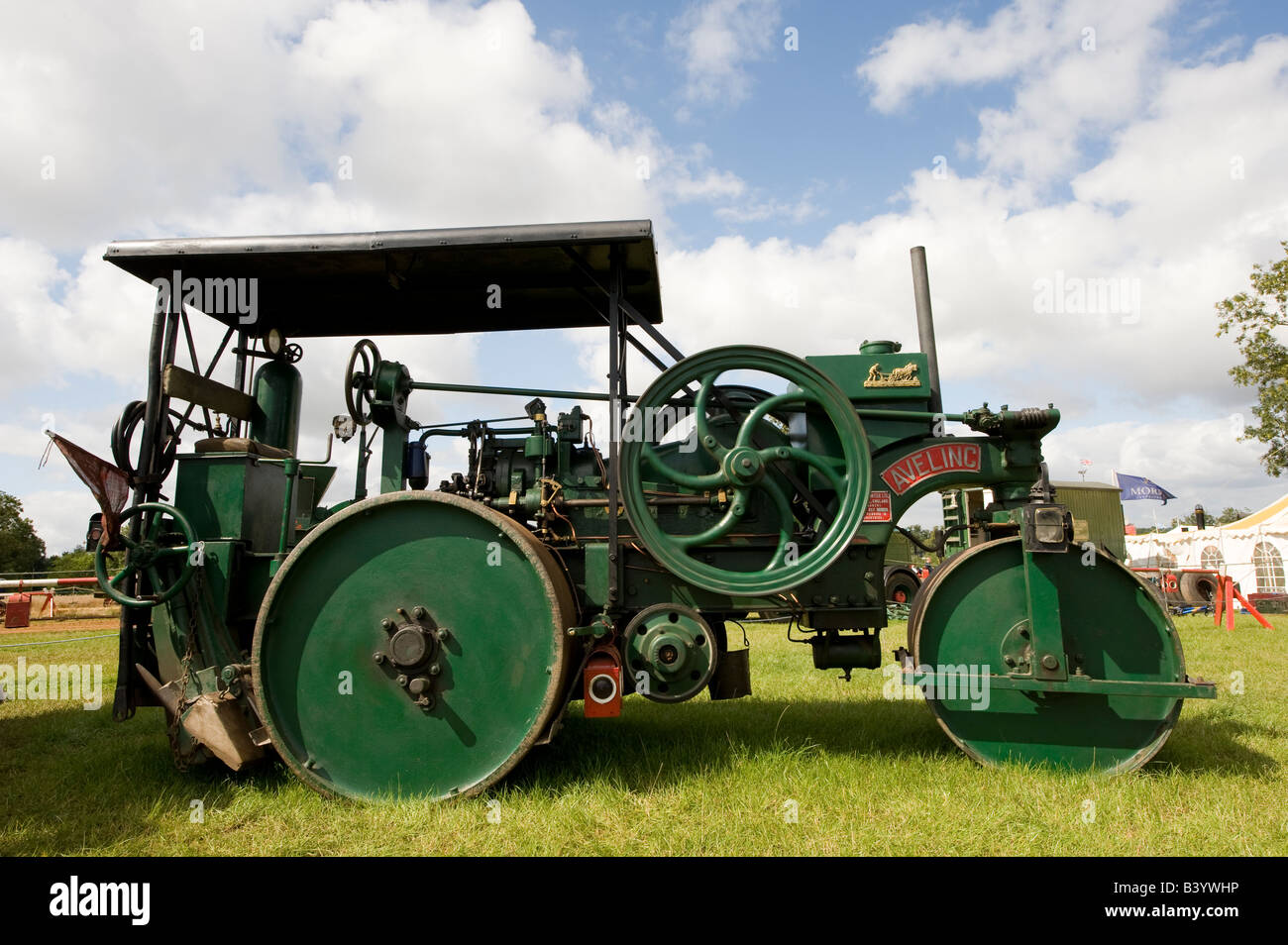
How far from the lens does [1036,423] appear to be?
581 centimetres

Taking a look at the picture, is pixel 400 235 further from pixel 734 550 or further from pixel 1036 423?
pixel 1036 423

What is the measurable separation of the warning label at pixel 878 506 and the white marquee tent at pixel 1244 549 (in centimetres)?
2771

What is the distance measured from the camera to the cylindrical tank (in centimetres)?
653

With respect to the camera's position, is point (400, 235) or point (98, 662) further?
point (98, 662)

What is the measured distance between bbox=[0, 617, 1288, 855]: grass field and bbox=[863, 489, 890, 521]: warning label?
178cm

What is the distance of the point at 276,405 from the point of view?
6.55 metres

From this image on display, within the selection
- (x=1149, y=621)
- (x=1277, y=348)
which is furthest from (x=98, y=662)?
(x=1277, y=348)

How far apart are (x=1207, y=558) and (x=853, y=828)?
32.1 metres

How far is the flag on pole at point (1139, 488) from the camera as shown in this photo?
1430 inches

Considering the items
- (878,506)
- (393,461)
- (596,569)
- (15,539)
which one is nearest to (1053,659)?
(878,506)

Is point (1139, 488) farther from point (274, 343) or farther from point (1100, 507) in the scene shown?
point (274, 343)

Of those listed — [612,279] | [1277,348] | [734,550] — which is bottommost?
[734,550]

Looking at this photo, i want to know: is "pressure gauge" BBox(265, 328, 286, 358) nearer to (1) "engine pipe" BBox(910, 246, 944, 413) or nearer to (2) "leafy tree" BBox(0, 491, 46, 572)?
(1) "engine pipe" BBox(910, 246, 944, 413)

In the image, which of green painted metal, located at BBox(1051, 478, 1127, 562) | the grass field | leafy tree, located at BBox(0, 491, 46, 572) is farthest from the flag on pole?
leafy tree, located at BBox(0, 491, 46, 572)
